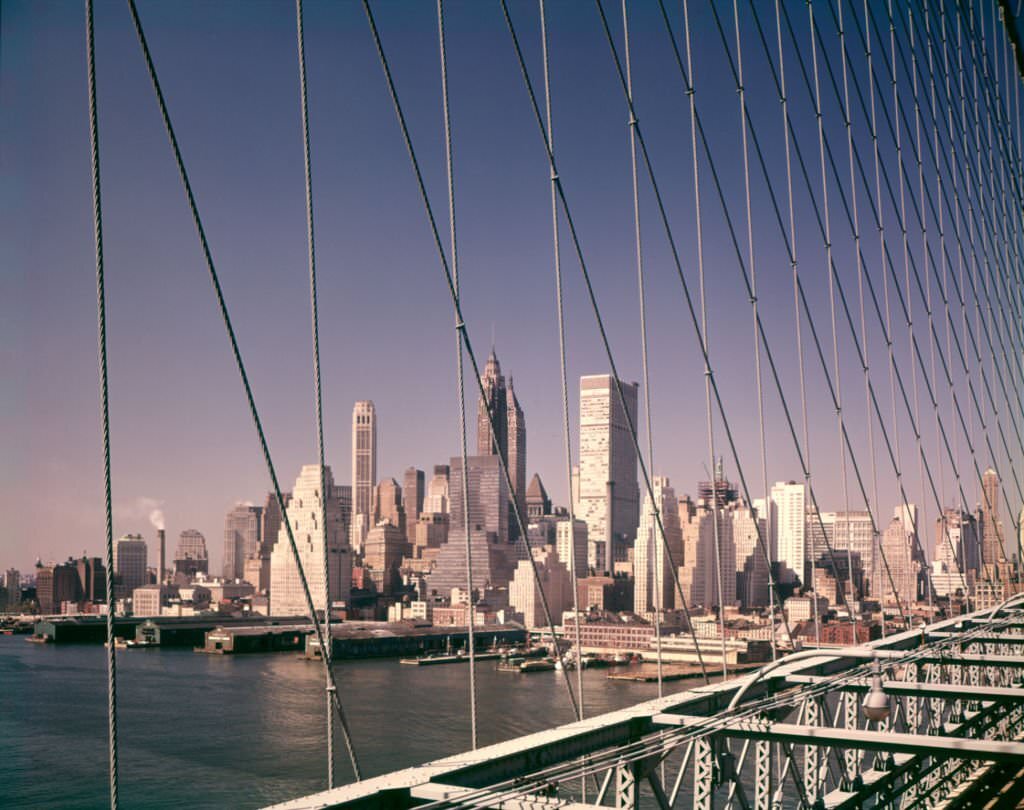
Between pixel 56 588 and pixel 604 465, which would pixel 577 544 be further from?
pixel 56 588

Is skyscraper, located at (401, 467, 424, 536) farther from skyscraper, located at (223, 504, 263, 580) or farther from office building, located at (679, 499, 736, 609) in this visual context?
office building, located at (679, 499, 736, 609)

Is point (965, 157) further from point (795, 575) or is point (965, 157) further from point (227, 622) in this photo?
point (795, 575)

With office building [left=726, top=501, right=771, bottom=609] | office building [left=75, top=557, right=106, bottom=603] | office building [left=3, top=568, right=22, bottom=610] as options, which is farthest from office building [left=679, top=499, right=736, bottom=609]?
office building [left=3, top=568, right=22, bottom=610]

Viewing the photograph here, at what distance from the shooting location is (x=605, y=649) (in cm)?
4831

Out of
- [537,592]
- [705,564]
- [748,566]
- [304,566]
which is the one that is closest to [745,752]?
[537,592]

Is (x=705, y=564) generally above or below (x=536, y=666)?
above

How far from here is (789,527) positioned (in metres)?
96.6

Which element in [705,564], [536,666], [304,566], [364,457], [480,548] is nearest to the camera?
[536,666]

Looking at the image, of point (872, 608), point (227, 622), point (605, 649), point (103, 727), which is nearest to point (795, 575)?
point (872, 608)

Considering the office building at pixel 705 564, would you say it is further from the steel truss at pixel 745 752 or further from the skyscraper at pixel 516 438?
the steel truss at pixel 745 752

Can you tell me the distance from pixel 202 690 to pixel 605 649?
2249cm

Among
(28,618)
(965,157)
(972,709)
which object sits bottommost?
(28,618)

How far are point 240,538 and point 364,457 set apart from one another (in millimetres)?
23244

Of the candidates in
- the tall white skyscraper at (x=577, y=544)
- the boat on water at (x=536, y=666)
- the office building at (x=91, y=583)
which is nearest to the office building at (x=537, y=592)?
the tall white skyscraper at (x=577, y=544)
